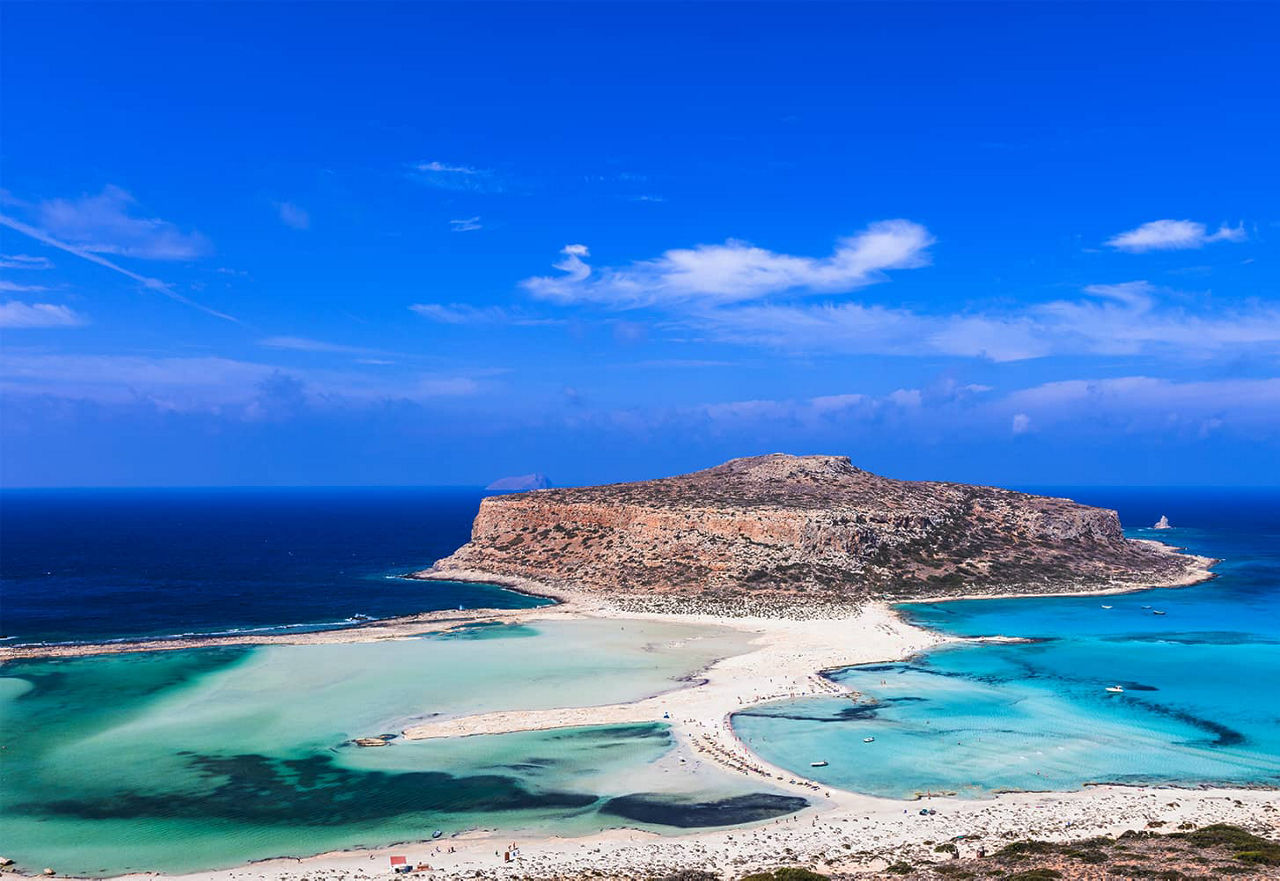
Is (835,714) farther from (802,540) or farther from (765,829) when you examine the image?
(802,540)

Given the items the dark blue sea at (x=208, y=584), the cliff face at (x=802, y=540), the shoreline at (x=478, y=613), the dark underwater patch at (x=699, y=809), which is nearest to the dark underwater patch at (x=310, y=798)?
the dark underwater patch at (x=699, y=809)

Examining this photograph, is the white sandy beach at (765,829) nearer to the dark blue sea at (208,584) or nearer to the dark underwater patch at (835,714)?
the dark underwater patch at (835,714)

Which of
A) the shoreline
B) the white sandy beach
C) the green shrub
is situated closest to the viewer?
the green shrub

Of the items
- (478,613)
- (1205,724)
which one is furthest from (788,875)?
(478,613)

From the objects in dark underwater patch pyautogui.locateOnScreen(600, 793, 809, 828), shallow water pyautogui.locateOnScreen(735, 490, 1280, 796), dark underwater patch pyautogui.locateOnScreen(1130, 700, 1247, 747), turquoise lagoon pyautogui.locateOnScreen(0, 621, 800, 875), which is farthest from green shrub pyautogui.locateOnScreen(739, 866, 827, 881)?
dark underwater patch pyautogui.locateOnScreen(1130, 700, 1247, 747)

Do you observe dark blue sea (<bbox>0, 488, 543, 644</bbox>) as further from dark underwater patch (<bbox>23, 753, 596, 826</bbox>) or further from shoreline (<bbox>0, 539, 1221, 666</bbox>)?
dark underwater patch (<bbox>23, 753, 596, 826</bbox>)
